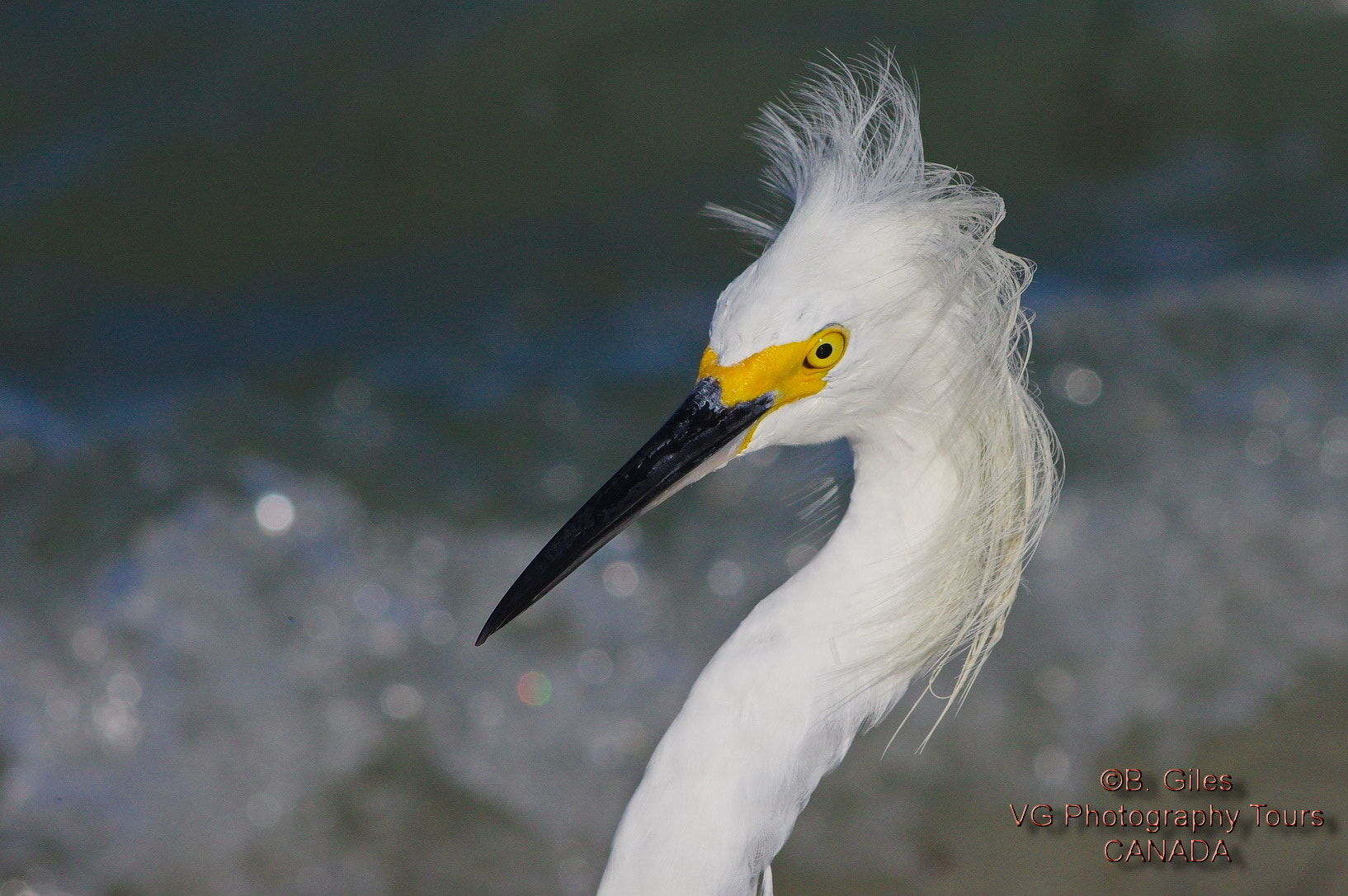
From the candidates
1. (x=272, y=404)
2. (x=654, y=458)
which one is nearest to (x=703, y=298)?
(x=272, y=404)

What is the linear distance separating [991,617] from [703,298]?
13.0 feet

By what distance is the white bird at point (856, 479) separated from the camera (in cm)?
190

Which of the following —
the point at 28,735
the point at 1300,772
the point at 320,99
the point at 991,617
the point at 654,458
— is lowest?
the point at 28,735

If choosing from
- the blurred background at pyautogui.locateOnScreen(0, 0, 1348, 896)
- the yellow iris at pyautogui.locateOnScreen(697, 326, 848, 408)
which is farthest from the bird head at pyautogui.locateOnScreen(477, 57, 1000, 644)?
the blurred background at pyautogui.locateOnScreen(0, 0, 1348, 896)

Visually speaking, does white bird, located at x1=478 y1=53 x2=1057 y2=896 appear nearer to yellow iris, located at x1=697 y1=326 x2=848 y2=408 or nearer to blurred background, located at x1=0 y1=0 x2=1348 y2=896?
yellow iris, located at x1=697 y1=326 x2=848 y2=408

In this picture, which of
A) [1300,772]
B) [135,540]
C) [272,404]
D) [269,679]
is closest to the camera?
[1300,772]

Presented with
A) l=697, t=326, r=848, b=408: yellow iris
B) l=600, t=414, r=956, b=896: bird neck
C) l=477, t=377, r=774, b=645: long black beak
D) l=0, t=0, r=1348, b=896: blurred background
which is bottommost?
l=0, t=0, r=1348, b=896: blurred background

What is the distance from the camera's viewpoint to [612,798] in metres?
4.02

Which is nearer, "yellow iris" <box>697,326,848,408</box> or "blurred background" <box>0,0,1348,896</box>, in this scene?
"yellow iris" <box>697,326,848,408</box>

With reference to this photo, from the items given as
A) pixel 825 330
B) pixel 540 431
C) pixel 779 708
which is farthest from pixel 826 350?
pixel 540 431

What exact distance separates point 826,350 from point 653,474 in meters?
0.35

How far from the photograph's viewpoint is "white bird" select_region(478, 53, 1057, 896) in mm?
1896

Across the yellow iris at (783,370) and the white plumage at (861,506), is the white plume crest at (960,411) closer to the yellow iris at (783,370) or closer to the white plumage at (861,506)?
the white plumage at (861,506)

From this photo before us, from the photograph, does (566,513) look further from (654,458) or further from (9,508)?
(654,458)
